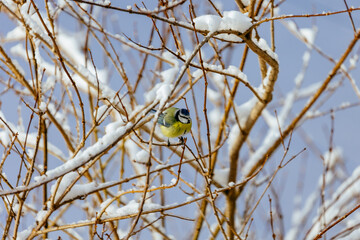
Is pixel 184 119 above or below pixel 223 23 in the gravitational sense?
above

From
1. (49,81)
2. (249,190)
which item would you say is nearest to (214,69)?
(49,81)

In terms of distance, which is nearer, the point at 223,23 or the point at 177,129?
the point at 223,23

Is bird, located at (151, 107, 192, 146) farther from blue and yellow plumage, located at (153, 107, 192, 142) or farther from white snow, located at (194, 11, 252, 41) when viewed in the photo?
white snow, located at (194, 11, 252, 41)

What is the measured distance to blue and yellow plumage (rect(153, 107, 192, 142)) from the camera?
9.83 ft

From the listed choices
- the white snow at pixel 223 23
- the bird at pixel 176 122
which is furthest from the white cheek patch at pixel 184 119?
the white snow at pixel 223 23

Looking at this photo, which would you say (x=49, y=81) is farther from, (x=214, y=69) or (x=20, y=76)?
(x=214, y=69)

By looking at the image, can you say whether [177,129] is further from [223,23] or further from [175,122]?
[223,23]

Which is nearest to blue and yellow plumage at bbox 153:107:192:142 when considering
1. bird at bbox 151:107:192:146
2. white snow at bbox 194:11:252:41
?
bird at bbox 151:107:192:146

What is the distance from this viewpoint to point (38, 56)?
2771 millimetres

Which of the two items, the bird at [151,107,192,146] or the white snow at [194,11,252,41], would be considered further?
the bird at [151,107,192,146]

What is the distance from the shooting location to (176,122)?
303cm

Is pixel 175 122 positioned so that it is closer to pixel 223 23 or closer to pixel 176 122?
pixel 176 122

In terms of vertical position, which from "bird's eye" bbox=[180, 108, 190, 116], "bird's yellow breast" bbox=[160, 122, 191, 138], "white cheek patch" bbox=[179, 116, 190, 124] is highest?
"bird's eye" bbox=[180, 108, 190, 116]

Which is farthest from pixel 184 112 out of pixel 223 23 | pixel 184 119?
pixel 223 23
